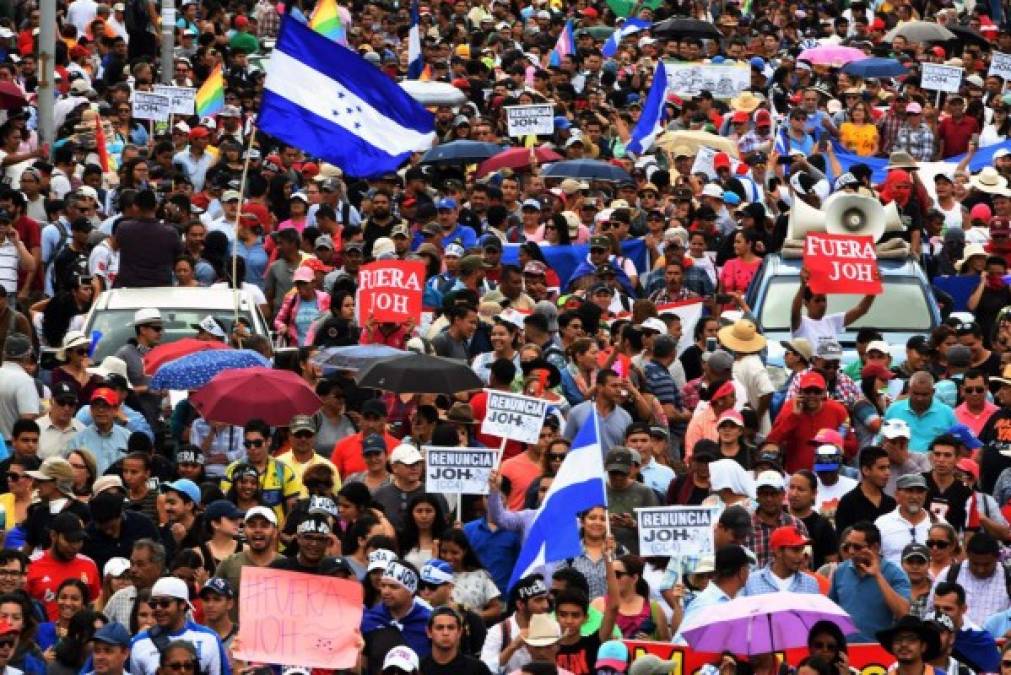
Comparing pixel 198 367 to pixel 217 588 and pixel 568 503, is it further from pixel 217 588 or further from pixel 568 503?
pixel 568 503

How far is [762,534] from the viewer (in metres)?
17.0

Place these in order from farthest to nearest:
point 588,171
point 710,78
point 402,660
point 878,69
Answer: point 878,69 < point 710,78 < point 588,171 < point 402,660

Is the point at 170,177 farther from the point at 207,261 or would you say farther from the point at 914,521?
the point at 914,521

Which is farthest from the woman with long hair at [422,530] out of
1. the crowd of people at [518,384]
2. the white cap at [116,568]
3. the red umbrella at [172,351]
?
the red umbrella at [172,351]

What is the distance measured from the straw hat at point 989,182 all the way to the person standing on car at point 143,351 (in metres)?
9.26

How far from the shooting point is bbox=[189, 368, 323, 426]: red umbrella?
19.0 meters

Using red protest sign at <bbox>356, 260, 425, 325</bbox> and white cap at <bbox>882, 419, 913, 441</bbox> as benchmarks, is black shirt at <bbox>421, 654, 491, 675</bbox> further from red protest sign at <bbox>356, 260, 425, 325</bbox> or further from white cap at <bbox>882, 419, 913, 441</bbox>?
red protest sign at <bbox>356, 260, 425, 325</bbox>

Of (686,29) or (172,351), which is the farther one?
(686,29)

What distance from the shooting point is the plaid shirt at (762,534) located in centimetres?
1689

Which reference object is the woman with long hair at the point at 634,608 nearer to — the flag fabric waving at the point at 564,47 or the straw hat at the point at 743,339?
the straw hat at the point at 743,339

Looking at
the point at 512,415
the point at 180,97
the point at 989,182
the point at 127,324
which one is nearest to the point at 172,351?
the point at 127,324

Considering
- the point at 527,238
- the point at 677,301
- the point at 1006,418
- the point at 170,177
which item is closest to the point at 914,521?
the point at 1006,418

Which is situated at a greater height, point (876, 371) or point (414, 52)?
point (876, 371)

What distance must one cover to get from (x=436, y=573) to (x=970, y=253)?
397 inches
